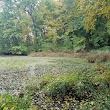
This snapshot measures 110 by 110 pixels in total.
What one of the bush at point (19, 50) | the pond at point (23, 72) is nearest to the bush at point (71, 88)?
the pond at point (23, 72)

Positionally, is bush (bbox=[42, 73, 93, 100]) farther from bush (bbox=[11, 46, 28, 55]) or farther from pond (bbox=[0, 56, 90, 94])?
bush (bbox=[11, 46, 28, 55])

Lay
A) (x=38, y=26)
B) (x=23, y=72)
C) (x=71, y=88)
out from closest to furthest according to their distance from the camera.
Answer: (x=71, y=88)
(x=23, y=72)
(x=38, y=26)

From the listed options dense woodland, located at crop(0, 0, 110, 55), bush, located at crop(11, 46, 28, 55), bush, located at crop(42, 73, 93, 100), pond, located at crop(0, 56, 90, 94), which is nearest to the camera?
bush, located at crop(42, 73, 93, 100)

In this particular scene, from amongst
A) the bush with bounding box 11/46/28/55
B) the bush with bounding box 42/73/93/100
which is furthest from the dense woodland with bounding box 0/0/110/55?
the bush with bounding box 42/73/93/100

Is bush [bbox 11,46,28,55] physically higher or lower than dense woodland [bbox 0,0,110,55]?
lower

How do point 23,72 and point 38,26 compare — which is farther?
point 38,26

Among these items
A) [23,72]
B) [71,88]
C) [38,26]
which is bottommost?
[23,72]

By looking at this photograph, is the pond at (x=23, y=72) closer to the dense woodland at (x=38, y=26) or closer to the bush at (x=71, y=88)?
the bush at (x=71, y=88)

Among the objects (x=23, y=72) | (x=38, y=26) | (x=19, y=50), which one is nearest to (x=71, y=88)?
(x=23, y=72)

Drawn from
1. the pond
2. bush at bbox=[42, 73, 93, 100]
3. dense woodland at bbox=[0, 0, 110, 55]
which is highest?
dense woodland at bbox=[0, 0, 110, 55]

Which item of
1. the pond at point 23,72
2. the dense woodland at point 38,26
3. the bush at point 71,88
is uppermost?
the dense woodland at point 38,26

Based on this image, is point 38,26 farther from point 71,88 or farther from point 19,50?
point 71,88

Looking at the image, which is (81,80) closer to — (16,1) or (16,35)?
(16,35)

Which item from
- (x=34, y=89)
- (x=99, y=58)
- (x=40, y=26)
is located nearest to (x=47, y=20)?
(x=40, y=26)
